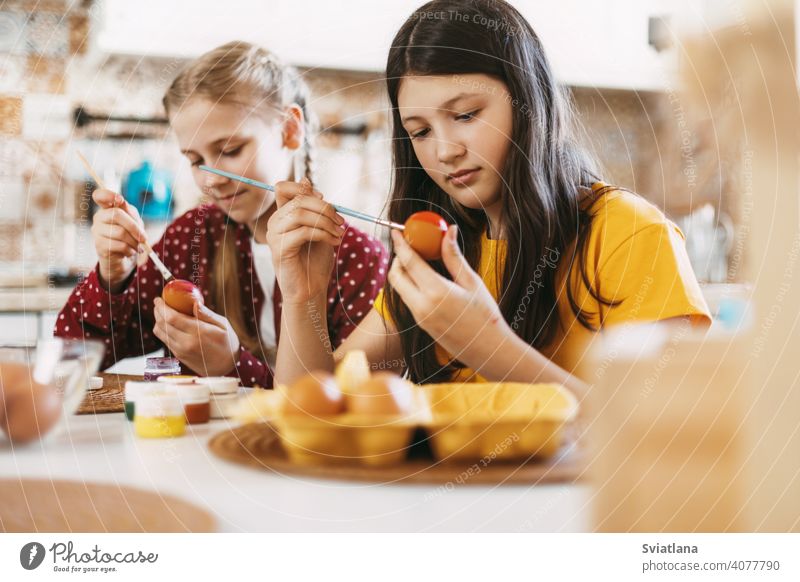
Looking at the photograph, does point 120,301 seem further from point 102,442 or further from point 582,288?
point 582,288

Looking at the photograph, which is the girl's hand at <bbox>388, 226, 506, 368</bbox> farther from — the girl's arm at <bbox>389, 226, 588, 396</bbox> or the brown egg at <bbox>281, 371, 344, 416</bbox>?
the brown egg at <bbox>281, 371, 344, 416</bbox>

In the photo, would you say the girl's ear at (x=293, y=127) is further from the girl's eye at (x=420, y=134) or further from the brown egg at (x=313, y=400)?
the brown egg at (x=313, y=400)

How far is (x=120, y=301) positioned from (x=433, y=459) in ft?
1.35

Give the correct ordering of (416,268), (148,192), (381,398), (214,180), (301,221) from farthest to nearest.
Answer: (148,192) → (214,180) → (301,221) → (416,268) → (381,398)

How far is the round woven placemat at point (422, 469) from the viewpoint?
1.32 ft

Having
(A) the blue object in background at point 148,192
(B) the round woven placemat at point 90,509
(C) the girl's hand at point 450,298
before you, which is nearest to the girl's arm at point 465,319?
(C) the girl's hand at point 450,298

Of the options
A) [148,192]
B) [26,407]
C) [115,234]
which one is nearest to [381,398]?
[26,407]

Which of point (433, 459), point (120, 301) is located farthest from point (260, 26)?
point (433, 459)

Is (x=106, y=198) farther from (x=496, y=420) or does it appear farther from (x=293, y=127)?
(x=496, y=420)

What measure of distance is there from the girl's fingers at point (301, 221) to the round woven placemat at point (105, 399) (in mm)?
186

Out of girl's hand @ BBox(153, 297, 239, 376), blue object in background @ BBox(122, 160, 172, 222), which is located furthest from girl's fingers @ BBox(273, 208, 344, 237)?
blue object in background @ BBox(122, 160, 172, 222)

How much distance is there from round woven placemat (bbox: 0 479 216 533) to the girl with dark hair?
0.62 ft

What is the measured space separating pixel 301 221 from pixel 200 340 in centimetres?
14

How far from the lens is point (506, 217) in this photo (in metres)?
0.64
